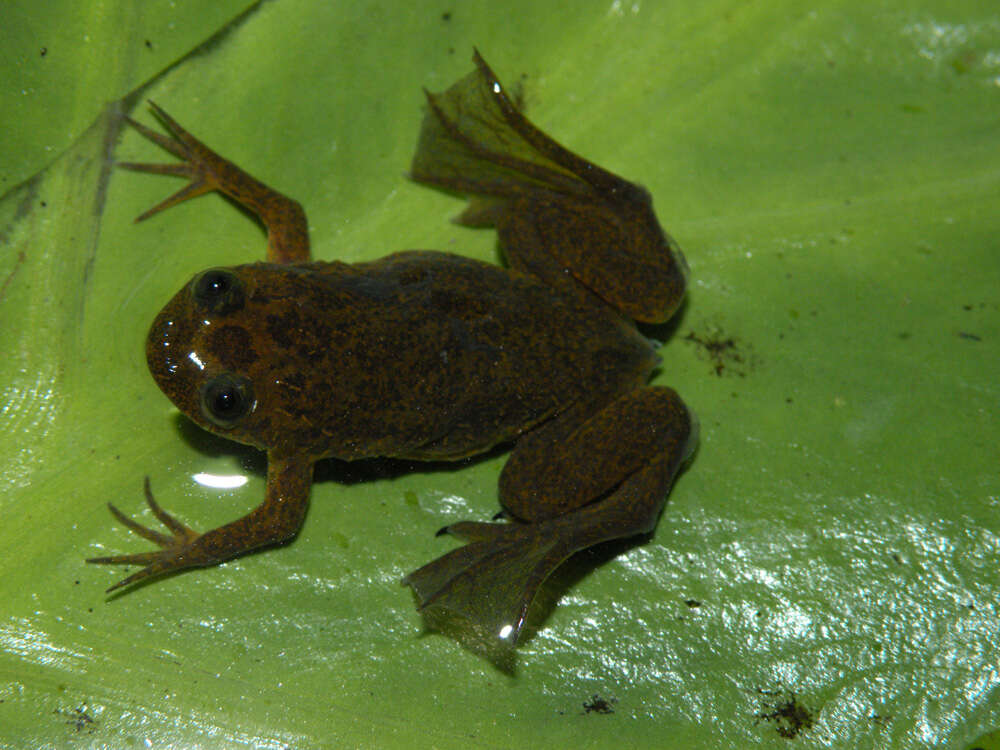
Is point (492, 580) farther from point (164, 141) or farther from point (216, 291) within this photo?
point (164, 141)

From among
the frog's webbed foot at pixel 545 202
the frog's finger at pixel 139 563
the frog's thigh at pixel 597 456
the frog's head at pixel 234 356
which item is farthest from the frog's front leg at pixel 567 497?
the frog's finger at pixel 139 563

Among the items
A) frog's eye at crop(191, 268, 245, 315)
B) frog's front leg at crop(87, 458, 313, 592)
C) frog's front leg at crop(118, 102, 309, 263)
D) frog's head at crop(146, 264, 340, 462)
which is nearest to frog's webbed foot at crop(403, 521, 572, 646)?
frog's front leg at crop(87, 458, 313, 592)

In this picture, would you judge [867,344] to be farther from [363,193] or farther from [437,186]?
[363,193]

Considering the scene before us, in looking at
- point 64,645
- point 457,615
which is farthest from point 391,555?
point 64,645

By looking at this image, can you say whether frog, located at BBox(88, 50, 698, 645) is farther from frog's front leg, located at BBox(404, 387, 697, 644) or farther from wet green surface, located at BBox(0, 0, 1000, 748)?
wet green surface, located at BBox(0, 0, 1000, 748)

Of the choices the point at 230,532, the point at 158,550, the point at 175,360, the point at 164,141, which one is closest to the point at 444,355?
the point at 175,360

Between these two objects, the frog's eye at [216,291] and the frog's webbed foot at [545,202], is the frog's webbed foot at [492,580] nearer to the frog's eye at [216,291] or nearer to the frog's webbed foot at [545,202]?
the frog's webbed foot at [545,202]
